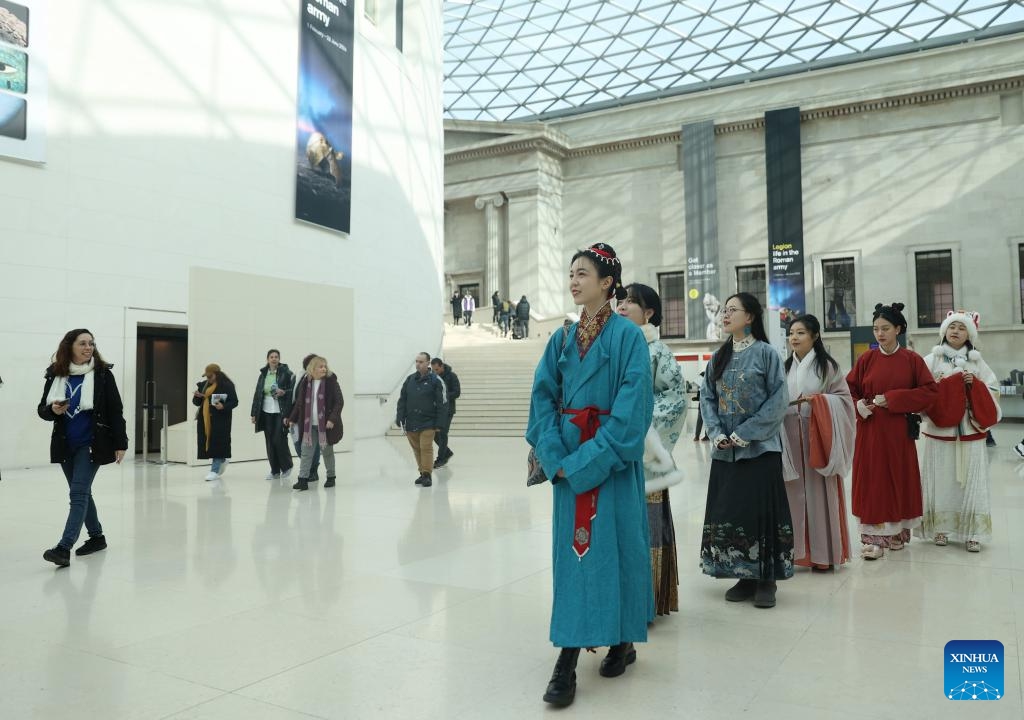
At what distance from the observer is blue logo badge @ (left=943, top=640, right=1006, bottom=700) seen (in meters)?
3.05

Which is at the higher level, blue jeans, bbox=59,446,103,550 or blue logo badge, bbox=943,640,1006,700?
blue jeans, bbox=59,446,103,550

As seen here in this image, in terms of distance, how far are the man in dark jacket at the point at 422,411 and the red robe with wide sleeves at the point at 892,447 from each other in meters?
5.63

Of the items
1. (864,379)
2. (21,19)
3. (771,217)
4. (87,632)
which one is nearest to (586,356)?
(87,632)

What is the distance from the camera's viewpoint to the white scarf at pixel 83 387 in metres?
5.66

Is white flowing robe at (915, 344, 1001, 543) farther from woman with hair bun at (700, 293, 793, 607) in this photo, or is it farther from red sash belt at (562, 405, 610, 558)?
red sash belt at (562, 405, 610, 558)

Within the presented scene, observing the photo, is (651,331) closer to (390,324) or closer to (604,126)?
(390,324)

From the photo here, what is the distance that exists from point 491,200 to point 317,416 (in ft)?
82.2

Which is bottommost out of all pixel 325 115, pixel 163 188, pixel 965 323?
pixel 965 323

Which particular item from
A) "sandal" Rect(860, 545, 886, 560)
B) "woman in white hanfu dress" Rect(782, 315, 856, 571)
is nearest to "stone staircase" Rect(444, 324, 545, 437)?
"sandal" Rect(860, 545, 886, 560)

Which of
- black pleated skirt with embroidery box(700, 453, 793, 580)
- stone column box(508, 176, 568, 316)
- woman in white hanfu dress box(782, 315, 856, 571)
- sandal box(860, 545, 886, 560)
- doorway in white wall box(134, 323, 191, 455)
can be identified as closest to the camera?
black pleated skirt with embroidery box(700, 453, 793, 580)

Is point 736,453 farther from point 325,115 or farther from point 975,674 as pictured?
point 325,115

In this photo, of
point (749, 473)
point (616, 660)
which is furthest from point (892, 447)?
point (616, 660)

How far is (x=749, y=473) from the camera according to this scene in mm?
4500

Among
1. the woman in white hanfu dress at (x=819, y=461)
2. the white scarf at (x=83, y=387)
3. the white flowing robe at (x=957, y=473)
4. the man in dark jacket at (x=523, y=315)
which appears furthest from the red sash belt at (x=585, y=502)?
the man in dark jacket at (x=523, y=315)
